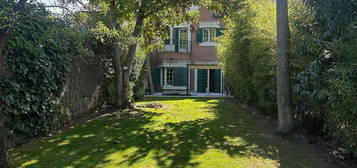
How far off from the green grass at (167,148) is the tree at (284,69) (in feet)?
1.76

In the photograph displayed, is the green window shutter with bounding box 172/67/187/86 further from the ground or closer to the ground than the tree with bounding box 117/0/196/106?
closer to the ground

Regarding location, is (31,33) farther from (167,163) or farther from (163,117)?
(163,117)

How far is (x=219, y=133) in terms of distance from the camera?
21.6ft

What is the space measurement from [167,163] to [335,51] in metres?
3.03

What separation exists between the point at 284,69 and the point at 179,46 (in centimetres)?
1622

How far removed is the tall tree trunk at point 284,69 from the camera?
19.4 feet

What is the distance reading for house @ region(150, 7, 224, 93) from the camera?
70.1 ft

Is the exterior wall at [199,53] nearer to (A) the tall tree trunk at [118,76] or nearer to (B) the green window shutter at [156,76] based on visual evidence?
(B) the green window shutter at [156,76]

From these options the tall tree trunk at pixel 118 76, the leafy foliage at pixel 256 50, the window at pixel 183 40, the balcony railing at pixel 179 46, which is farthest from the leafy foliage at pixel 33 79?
the window at pixel 183 40

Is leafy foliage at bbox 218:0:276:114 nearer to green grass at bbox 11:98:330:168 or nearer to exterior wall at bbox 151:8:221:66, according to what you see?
green grass at bbox 11:98:330:168

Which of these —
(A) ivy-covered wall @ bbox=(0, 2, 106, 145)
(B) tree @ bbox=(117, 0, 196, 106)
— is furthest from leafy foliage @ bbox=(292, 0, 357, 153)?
(B) tree @ bbox=(117, 0, 196, 106)

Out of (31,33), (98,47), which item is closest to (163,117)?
(98,47)

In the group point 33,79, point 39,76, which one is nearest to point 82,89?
point 39,76

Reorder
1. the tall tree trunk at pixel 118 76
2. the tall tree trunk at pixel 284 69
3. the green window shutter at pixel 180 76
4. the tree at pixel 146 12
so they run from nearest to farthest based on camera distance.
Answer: the tall tree trunk at pixel 284 69, the tree at pixel 146 12, the tall tree trunk at pixel 118 76, the green window shutter at pixel 180 76
